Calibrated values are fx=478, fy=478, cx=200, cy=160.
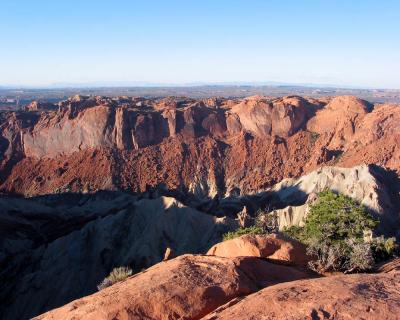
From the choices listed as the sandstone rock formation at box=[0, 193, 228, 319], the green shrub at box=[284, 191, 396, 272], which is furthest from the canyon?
the green shrub at box=[284, 191, 396, 272]

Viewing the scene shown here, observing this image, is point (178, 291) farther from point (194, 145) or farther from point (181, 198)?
point (194, 145)

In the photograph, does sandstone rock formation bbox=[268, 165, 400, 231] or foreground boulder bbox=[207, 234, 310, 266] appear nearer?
foreground boulder bbox=[207, 234, 310, 266]

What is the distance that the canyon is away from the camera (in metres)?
13.0

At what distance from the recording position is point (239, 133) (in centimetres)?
9325

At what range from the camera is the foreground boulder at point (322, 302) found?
10.8 m

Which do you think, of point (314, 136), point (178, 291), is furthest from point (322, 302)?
point (314, 136)

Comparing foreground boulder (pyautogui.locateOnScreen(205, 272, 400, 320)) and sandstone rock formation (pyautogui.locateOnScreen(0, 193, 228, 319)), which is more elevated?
foreground boulder (pyautogui.locateOnScreen(205, 272, 400, 320))

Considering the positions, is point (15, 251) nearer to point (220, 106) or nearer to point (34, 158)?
point (34, 158)

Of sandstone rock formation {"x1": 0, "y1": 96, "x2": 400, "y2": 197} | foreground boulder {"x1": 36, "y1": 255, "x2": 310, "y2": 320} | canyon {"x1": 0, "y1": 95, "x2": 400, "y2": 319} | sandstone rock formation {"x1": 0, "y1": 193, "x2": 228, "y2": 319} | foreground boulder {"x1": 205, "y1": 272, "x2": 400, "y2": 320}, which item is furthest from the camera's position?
sandstone rock formation {"x1": 0, "y1": 96, "x2": 400, "y2": 197}

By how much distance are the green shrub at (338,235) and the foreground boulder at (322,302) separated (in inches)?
218

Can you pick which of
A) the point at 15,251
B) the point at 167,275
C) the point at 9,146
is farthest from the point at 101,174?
the point at 167,275

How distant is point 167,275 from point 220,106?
95.8m

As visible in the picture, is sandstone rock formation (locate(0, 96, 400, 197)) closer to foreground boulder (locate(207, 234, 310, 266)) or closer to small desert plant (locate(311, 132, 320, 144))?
small desert plant (locate(311, 132, 320, 144))

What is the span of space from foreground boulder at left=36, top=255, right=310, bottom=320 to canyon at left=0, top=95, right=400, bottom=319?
4 cm
